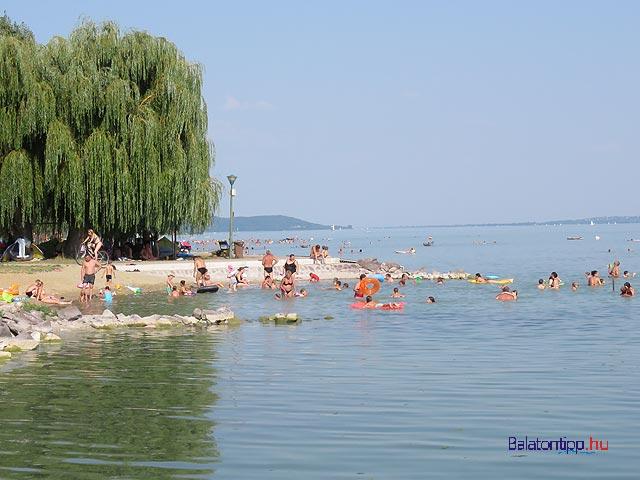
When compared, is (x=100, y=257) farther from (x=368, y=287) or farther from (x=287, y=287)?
(x=368, y=287)

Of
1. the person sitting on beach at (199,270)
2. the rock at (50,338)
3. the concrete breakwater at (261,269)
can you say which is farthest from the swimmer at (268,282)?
the rock at (50,338)

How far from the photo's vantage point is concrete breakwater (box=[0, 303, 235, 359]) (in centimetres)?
1972

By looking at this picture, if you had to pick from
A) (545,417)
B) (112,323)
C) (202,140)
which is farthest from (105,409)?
(202,140)

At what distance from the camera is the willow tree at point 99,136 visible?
37.5 m

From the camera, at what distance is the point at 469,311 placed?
29203 millimetres

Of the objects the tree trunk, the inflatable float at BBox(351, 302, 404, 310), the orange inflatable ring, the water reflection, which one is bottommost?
the water reflection

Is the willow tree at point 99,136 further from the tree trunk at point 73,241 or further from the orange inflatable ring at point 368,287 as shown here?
the orange inflatable ring at point 368,287

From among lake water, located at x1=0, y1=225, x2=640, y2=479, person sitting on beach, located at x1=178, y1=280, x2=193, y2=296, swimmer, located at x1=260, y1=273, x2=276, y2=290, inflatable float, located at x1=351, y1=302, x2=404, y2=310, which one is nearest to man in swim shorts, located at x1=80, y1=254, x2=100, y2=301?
person sitting on beach, located at x1=178, y1=280, x2=193, y2=296

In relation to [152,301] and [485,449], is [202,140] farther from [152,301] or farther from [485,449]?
[485,449]

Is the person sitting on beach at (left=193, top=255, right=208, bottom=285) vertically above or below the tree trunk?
below

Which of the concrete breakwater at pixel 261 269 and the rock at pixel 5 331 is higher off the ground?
the concrete breakwater at pixel 261 269

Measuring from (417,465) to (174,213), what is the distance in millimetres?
31451

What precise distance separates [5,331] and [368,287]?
16022 millimetres

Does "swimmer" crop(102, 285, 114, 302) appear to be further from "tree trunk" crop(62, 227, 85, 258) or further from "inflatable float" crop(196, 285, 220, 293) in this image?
"tree trunk" crop(62, 227, 85, 258)
